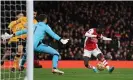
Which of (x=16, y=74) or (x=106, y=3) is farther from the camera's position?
(x=106, y=3)

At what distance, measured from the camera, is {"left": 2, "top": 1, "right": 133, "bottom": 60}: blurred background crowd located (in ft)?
79.7

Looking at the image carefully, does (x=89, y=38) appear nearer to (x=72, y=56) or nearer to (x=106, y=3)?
(x=72, y=56)

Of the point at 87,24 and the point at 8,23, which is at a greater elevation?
the point at 87,24

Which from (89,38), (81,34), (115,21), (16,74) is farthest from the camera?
(115,21)

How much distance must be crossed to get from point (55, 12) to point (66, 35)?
11.5 feet

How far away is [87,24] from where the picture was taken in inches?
1085

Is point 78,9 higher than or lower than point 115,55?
higher

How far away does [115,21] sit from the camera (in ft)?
92.6

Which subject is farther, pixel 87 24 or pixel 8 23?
pixel 87 24

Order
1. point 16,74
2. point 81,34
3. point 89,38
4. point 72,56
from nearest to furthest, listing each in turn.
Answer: point 16,74 → point 89,38 → point 72,56 → point 81,34

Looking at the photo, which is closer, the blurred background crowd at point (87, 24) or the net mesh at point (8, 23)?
→ the net mesh at point (8, 23)

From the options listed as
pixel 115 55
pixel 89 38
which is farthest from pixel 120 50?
pixel 89 38

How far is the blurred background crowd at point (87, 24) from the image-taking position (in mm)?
24281

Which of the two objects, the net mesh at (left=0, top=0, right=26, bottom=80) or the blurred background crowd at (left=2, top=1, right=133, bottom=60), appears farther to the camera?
the blurred background crowd at (left=2, top=1, right=133, bottom=60)
